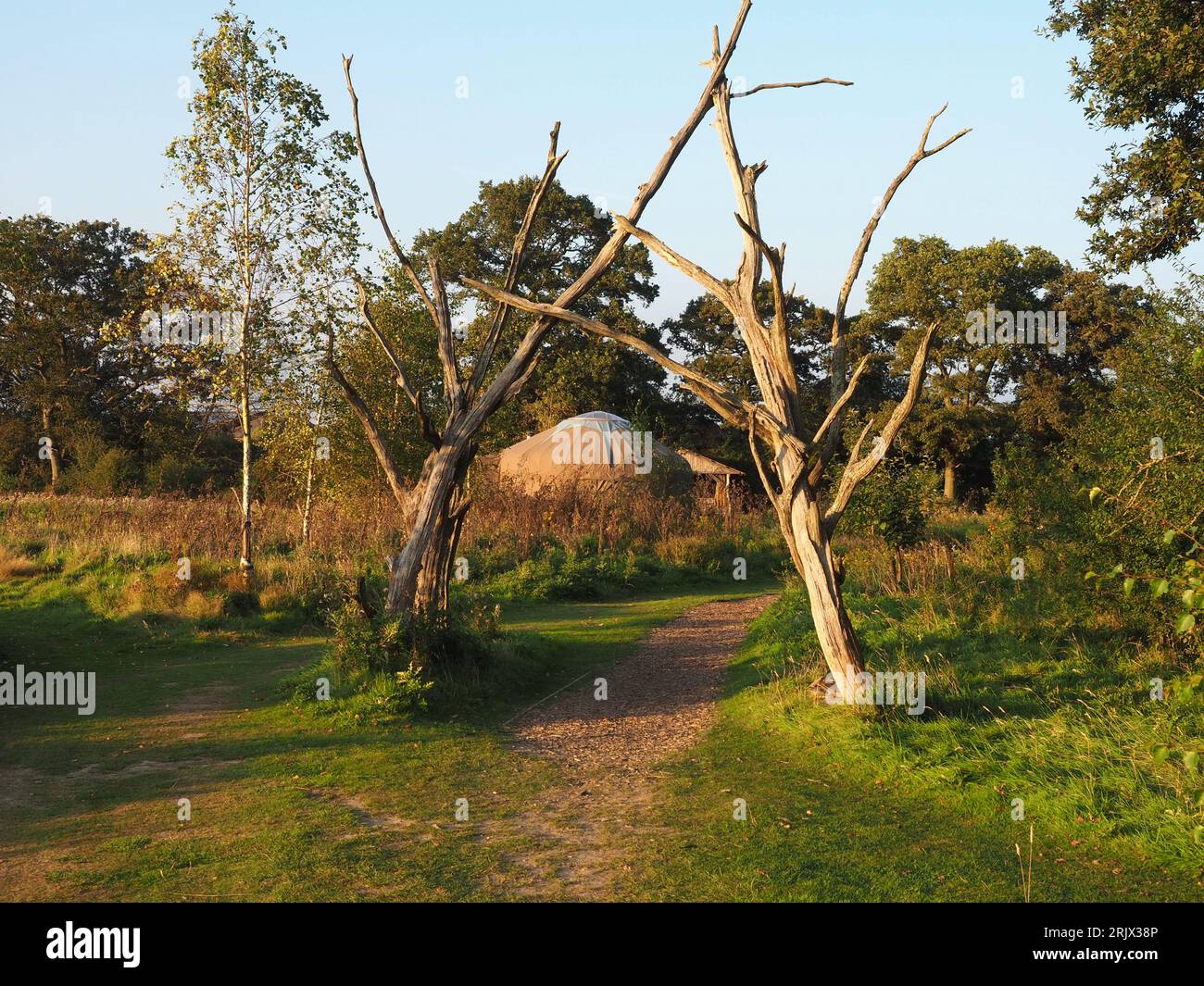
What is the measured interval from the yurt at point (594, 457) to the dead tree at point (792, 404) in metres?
15.2

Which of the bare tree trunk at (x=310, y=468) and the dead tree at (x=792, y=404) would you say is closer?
the dead tree at (x=792, y=404)

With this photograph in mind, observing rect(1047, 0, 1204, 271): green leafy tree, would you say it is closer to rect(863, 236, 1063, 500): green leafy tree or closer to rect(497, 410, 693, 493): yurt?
rect(497, 410, 693, 493): yurt

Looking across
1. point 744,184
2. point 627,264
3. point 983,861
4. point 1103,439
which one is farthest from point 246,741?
point 627,264

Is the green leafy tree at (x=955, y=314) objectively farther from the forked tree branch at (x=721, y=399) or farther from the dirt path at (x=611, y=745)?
the forked tree branch at (x=721, y=399)

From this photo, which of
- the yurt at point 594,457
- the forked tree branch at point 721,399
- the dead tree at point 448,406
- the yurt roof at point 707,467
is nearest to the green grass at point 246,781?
the dead tree at point 448,406

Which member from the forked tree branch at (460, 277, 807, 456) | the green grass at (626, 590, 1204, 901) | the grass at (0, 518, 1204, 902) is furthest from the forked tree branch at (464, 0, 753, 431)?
the green grass at (626, 590, 1204, 901)

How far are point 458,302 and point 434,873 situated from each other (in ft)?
111

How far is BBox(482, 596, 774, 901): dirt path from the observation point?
5.93m

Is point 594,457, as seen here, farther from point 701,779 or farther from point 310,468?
point 701,779

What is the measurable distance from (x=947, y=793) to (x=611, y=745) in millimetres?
2883

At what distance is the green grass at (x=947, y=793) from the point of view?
18.4ft

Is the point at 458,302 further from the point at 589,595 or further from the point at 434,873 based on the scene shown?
the point at 434,873

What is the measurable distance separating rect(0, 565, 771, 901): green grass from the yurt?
12.6 meters
